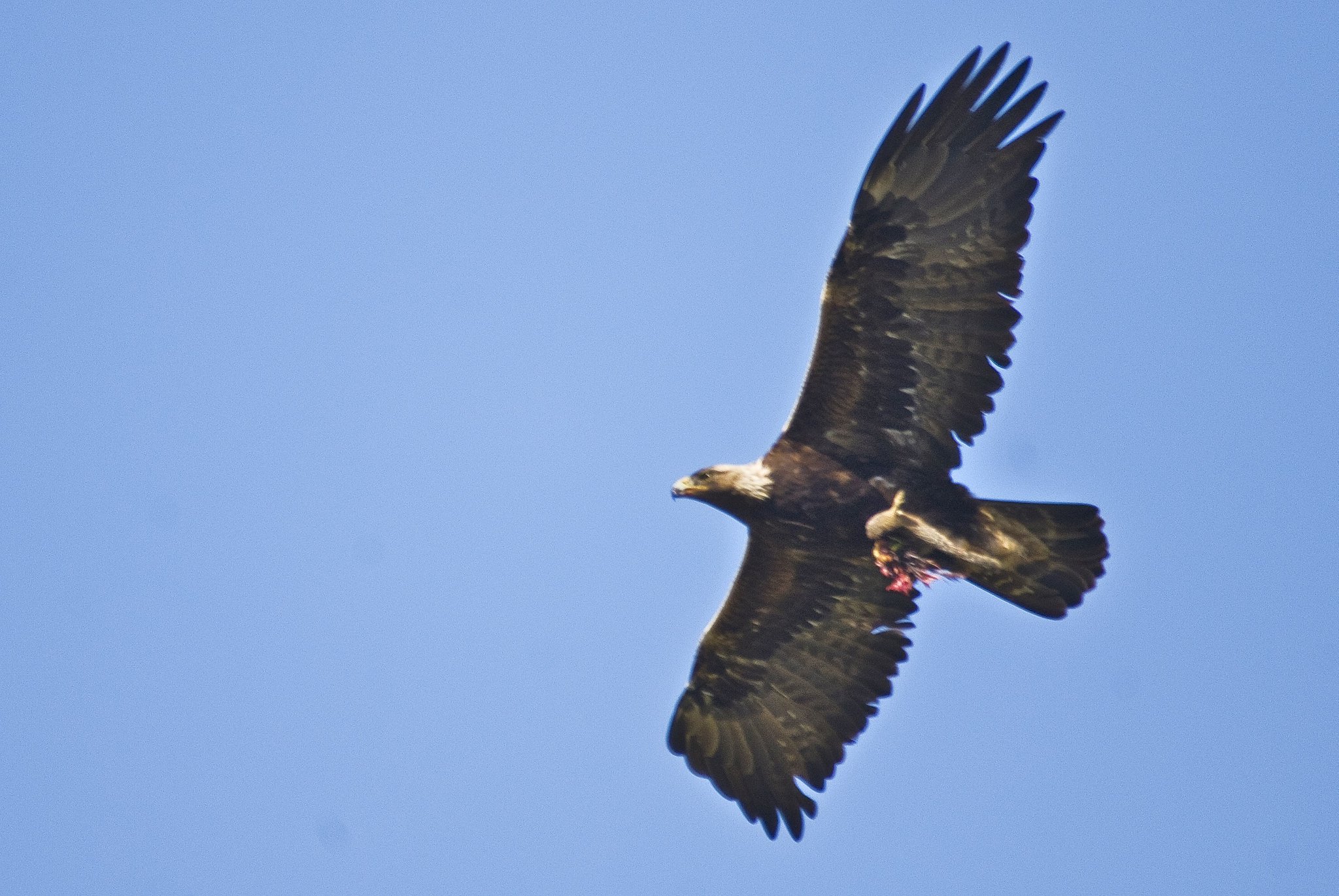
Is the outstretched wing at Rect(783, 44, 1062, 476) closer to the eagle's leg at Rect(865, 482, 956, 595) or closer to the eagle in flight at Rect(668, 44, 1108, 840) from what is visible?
the eagle in flight at Rect(668, 44, 1108, 840)

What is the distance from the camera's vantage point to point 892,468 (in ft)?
34.4

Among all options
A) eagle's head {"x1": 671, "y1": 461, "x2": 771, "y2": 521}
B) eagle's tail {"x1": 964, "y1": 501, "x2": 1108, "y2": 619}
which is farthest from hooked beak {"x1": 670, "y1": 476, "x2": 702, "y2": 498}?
eagle's tail {"x1": 964, "y1": 501, "x2": 1108, "y2": 619}

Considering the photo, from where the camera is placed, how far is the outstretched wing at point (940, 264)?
980 centimetres

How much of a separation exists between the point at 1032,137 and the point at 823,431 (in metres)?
2.43

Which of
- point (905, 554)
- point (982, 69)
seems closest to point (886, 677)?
point (905, 554)

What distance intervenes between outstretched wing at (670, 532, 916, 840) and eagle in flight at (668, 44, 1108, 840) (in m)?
0.01

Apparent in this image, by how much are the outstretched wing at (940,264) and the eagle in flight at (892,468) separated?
0.04 feet

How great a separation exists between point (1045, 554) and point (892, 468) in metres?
1.20

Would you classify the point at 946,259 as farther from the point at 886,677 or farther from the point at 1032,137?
the point at 886,677

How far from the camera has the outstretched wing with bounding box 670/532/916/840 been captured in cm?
1138

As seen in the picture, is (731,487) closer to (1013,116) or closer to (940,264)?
(940,264)

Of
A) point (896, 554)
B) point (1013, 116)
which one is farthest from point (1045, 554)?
point (1013, 116)

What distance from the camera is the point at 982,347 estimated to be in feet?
32.8

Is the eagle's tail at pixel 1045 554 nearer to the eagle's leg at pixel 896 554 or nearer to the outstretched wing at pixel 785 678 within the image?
the eagle's leg at pixel 896 554
